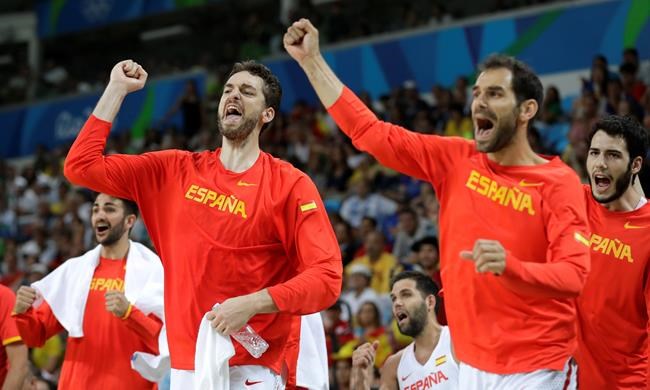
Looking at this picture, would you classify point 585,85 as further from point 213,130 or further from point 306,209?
point 306,209

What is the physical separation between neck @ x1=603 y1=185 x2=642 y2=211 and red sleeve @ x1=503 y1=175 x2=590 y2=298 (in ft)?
4.53

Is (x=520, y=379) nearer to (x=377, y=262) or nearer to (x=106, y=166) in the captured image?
(x=106, y=166)

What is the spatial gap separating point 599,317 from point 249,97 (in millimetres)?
2267

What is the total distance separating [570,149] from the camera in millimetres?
11688

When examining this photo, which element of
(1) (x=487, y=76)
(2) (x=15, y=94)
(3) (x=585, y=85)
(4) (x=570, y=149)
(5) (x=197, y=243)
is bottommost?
(5) (x=197, y=243)

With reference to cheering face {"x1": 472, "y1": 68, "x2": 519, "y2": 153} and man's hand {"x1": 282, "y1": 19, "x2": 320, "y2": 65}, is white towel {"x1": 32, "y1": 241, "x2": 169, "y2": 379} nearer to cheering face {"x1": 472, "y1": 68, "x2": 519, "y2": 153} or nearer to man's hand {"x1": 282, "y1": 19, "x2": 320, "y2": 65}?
man's hand {"x1": 282, "y1": 19, "x2": 320, "y2": 65}

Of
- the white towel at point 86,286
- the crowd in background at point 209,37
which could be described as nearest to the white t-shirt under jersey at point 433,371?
the white towel at point 86,286

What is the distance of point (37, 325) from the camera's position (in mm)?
7164

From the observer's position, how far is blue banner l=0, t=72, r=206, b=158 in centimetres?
1970

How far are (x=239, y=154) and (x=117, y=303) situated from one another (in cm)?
157

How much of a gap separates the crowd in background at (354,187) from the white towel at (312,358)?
1.70 metres

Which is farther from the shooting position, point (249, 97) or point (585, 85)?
point (585, 85)

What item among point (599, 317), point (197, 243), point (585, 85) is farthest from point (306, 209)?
point (585, 85)


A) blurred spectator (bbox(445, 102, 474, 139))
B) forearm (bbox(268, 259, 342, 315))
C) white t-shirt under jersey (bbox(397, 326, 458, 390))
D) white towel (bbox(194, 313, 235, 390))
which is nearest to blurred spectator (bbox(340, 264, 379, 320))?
blurred spectator (bbox(445, 102, 474, 139))
